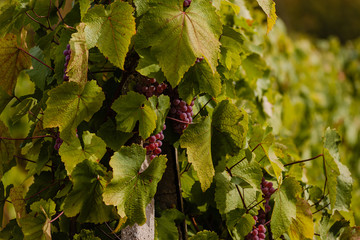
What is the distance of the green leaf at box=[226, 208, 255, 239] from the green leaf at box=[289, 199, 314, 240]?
0.52ft

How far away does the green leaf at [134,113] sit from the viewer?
1.25m

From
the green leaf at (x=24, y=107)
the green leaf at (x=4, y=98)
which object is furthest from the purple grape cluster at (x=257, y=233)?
the green leaf at (x=4, y=98)

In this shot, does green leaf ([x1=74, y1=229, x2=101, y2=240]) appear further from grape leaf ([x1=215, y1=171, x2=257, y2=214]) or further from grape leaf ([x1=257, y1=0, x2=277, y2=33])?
grape leaf ([x1=257, y1=0, x2=277, y2=33])

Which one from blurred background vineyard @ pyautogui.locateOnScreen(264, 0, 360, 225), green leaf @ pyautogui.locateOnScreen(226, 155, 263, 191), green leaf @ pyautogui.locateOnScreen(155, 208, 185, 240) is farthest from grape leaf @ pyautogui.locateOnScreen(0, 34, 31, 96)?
blurred background vineyard @ pyautogui.locateOnScreen(264, 0, 360, 225)

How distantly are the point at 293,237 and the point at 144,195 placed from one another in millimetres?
569

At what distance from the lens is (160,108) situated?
4.29ft

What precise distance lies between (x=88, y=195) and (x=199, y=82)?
17.6 inches

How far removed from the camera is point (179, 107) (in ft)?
4.55

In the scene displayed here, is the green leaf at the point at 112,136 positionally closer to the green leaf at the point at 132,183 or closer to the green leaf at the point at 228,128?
the green leaf at the point at 132,183

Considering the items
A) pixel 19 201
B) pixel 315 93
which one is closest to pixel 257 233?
pixel 19 201

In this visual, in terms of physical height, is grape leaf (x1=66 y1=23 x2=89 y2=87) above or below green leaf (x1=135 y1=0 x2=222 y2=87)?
below

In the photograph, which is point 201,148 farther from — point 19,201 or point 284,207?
point 19,201

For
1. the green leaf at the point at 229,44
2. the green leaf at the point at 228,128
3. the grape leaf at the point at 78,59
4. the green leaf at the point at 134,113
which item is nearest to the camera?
the grape leaf at the point at 78,59

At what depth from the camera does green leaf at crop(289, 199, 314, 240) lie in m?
1.48
